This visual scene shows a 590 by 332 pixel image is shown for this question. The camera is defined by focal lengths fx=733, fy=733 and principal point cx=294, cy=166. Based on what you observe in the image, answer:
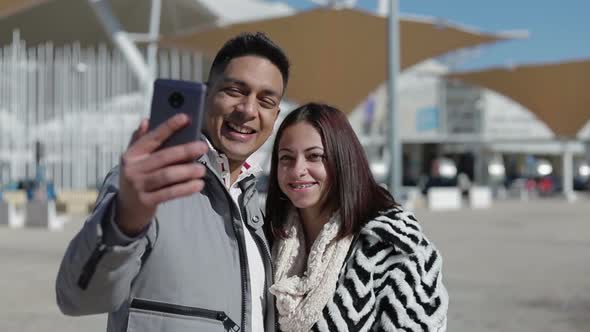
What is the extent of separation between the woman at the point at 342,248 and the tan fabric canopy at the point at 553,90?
33683 millimetres

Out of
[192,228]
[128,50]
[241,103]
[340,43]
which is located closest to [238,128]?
[241,103]

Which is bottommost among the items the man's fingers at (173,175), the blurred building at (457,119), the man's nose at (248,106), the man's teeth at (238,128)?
the man's fingers at (173,175)

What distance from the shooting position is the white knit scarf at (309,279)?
2.19 m

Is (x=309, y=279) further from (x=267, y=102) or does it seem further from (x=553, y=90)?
(x=553, y=90)

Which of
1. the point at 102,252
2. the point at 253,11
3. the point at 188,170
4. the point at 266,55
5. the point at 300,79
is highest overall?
the point at 253,11

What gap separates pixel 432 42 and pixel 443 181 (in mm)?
11181

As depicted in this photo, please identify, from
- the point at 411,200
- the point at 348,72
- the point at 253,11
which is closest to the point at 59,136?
the point at 348,72

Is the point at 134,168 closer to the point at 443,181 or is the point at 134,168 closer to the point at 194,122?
the point at 194,122

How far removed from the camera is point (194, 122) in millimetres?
1344

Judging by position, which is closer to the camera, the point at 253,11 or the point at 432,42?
the point at 432,42

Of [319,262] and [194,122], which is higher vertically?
[194,122]

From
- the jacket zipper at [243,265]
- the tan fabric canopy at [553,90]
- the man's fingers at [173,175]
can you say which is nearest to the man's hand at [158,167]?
the man's fingers at [173,175]

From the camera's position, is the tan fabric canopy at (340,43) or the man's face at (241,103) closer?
the man's face at (241,103)

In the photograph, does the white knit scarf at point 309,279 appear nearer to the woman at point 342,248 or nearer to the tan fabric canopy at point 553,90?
the woman at point 342,248
